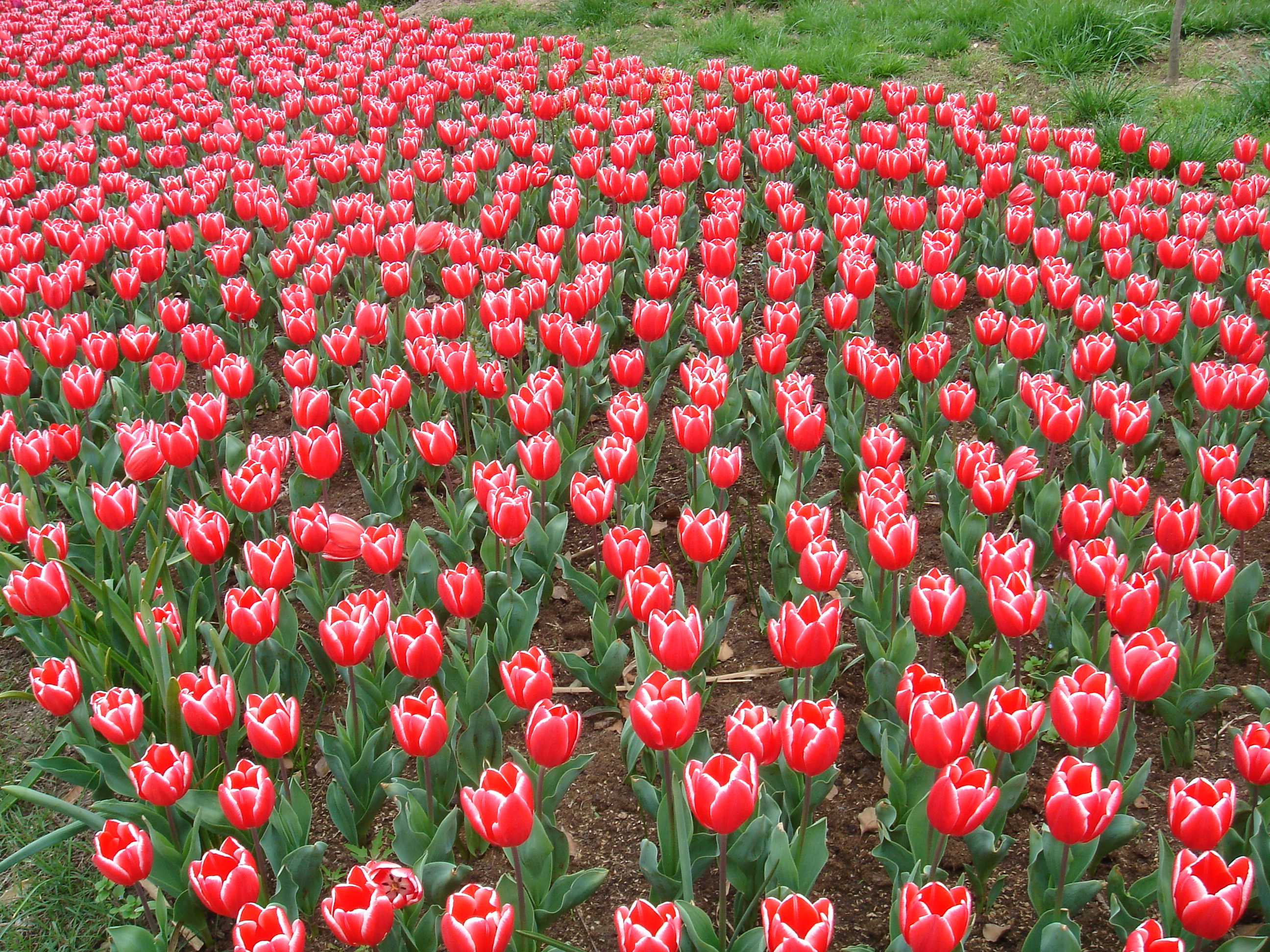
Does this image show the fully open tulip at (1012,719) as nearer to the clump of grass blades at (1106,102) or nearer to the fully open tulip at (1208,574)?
the fully open tulip at (1208,574)

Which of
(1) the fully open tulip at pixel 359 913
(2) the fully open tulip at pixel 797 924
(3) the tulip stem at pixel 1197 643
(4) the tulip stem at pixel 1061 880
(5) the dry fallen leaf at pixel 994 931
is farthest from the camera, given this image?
(3) the tulip stem at pixel 1197 643

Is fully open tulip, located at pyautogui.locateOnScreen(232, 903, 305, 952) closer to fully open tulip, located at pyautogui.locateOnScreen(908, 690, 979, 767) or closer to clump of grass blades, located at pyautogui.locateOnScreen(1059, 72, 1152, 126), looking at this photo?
fully open tulip, located at pyautogui.locateOnScreen(908, 690, 979, 767)

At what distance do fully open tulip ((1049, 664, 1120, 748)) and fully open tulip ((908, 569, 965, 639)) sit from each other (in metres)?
0.32

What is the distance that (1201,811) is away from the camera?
1.62 m

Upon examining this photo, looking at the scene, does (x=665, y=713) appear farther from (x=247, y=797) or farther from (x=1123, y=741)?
(x=1123, y=741)

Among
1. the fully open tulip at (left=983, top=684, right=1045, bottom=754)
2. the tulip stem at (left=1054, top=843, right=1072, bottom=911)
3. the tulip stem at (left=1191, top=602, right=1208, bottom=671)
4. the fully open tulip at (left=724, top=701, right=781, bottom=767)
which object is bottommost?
the tulip stem at (left=1054, top=843, right=1072, bottom=911)

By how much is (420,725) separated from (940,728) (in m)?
0.89

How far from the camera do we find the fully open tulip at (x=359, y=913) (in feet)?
5.02

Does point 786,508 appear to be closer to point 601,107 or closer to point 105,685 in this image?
point 105,685

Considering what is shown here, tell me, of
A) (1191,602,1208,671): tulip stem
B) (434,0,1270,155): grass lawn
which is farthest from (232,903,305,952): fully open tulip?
(434,0,1270,155): grass lawn

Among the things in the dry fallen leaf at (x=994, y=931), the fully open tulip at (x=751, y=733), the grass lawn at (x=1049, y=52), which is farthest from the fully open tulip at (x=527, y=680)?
the grass lawn at (x=1049, y=52)

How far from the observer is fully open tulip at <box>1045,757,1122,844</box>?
160 centimetres

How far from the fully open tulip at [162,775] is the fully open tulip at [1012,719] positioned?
1395 millimetres

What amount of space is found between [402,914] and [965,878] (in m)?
1.11
